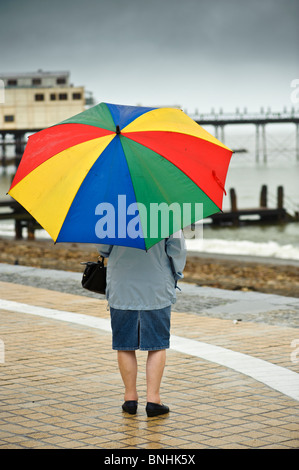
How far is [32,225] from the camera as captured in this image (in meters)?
25.3

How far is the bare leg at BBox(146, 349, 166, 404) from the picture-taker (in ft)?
15.7

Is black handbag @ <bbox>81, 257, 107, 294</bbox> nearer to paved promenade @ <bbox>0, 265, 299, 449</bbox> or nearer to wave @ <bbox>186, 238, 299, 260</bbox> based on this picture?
paved promenade @ <bbox>0, 265, 299, 449</bbox>

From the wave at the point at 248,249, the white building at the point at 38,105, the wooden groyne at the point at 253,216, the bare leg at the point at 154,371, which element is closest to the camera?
the bare leg at the point at 154,371

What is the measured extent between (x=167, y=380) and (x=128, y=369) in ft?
3.13

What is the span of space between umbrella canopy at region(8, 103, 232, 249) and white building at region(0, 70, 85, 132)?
310ft

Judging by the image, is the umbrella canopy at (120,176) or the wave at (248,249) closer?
the umbrella canopy at (120,176)

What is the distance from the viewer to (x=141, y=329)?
469 cm

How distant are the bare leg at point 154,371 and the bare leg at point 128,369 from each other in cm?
10

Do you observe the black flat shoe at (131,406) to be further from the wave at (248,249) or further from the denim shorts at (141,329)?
the wave at (248,249)

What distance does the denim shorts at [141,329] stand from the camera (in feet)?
15.3

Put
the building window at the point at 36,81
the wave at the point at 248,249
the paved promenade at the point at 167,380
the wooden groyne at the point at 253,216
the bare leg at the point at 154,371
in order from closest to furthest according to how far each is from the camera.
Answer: the paved promenade at the point at 167,380 < the bare leg at the point at 154,371 < the wave at the point at 248,249 < the wooden groyne at the point at 253,216 < the building window at the point at 36,81

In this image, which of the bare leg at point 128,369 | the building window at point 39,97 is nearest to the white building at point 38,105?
the building window at point 39,97

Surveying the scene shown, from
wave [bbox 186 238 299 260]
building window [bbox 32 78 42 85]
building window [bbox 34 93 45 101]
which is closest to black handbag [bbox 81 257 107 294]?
wave [bbox 186 238 299 260]

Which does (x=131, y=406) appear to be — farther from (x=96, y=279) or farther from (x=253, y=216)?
(x=253, y=216)
